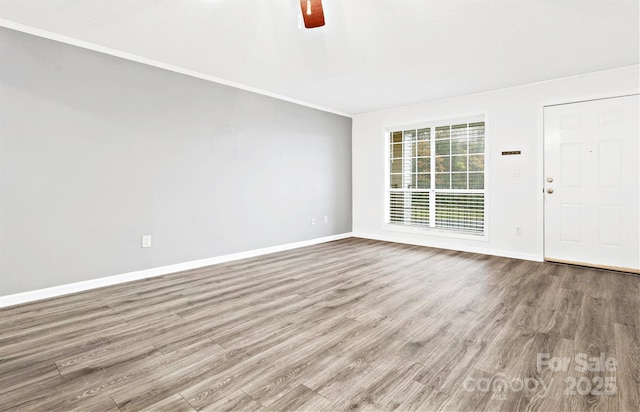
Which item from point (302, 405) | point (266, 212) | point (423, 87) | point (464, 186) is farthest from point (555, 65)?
point (302, 405)

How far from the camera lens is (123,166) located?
3449 millimetres

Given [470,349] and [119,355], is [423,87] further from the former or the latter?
[119,355]

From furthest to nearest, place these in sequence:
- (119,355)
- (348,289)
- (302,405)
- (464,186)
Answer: (464,186) < (348,289) < (119,355) < (302,405)

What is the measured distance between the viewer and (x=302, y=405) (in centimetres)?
152

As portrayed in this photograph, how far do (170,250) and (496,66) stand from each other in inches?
174

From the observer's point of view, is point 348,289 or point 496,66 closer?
point 348,289

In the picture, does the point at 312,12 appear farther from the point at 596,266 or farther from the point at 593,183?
the point at 596,266

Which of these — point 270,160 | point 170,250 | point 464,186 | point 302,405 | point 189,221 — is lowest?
point 302,405

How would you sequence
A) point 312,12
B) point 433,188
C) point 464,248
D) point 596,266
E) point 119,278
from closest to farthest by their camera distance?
point 312,12, point 119,278, point 596,266, point 464,248, point 433,188

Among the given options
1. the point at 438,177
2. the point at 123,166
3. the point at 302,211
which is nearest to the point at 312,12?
the point at 123,166

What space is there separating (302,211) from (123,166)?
2.78 meters

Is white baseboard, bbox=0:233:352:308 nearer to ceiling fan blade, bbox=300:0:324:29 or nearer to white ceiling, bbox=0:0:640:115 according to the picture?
white ceiling, bbox=0:0:640:115

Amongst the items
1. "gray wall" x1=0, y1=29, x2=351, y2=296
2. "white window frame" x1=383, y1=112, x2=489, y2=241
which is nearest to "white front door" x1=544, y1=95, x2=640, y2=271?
"white window frame" x1=383, y1=112, x2=489, y2=241

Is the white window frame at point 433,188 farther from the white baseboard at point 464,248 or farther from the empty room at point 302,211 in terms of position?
the white baseboard at point 464,248
